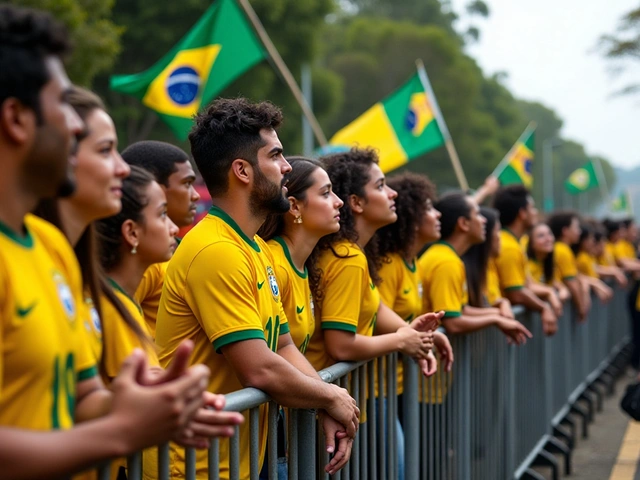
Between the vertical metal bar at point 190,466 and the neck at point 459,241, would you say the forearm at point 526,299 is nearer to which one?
the neck at point 459,241

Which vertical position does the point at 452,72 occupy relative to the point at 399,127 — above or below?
above

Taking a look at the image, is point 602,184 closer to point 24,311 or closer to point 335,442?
point 335,442

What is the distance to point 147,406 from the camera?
2143 mm

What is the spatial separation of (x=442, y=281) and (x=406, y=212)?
53 centimetres

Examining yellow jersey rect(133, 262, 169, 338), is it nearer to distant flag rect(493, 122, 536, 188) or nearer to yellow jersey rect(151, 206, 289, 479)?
yellow jersey rect(151, 206, 289, 479)

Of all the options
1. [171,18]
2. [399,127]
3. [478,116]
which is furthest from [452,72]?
[399,127]

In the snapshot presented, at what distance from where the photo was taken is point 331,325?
4.59m

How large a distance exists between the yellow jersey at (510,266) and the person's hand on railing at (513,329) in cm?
152

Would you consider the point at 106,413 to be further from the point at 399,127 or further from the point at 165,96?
the point at 399,127

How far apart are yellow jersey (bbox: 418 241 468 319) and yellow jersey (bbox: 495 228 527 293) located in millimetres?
1805

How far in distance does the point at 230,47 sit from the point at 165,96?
1.00 meters

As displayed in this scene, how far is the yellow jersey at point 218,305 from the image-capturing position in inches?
135

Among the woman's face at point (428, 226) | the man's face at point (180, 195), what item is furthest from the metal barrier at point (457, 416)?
the man's face at point (180, 195)

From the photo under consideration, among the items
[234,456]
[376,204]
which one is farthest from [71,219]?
[376,204]
